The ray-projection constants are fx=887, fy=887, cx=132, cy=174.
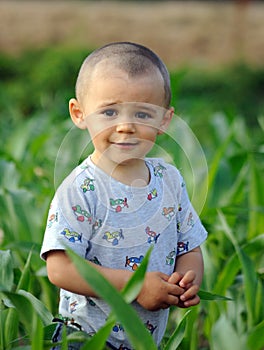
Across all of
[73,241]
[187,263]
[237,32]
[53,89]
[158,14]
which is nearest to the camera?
[73,241]

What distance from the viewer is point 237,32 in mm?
11180

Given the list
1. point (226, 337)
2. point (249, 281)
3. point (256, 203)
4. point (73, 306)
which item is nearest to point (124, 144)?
point (73, 306)

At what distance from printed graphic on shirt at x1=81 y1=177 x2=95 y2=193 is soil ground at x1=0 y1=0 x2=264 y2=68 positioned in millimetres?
8638

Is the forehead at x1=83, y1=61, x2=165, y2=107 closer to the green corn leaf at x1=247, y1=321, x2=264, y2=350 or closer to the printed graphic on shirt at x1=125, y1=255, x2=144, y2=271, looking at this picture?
the printed graphic on shirt at x1=125, y1=255, x2=144, y2=271

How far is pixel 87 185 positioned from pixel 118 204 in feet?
0.25

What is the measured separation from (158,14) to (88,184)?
Answer: 1043 centimetres

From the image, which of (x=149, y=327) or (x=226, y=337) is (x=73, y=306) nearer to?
(x=149, y=327)

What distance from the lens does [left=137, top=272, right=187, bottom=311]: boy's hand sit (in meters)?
1.75

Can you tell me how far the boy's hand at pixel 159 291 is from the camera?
1746 mm

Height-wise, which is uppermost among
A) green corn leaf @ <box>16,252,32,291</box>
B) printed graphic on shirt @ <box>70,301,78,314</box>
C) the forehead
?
the forehead

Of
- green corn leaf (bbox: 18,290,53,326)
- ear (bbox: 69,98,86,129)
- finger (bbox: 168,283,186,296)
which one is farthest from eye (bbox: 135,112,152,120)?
green corn leaf (bbox: 18,290,53,326)

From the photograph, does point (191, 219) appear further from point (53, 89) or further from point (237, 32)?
point (237, 32)

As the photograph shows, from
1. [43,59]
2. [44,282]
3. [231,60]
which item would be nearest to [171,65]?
[231,60]

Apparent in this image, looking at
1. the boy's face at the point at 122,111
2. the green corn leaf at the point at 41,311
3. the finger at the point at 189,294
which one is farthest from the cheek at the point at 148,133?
the green corn leaf at the point at 41,311
